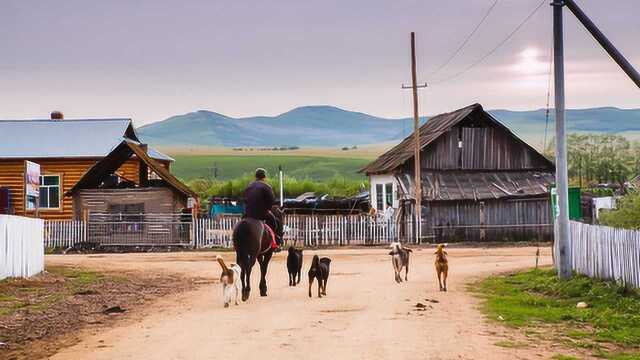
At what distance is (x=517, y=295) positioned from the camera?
2030 centimetres

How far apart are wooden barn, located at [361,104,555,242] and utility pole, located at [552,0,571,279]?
26390mm

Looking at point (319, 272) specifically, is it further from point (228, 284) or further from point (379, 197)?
point (379, 197)

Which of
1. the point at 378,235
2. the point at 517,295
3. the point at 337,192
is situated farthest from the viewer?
the point at 337,192

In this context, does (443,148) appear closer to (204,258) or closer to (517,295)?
(204,258)

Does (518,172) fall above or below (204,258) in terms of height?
above

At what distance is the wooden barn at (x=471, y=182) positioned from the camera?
165 feet

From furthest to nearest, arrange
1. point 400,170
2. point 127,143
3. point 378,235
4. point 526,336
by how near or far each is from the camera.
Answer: point 400,170, point 378,235, point 127,143, point 526,336

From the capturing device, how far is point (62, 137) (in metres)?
55.6

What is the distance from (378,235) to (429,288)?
2712 centimetres

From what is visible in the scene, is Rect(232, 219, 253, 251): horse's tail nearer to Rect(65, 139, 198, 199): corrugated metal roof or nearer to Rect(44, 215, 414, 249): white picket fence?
Rect(65, 139, 198, 199): corrugated metal roof

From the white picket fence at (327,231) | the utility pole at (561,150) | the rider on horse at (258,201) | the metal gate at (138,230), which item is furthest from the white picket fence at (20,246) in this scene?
the white picket fence at (327,231)

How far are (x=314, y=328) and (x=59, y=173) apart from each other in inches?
1635

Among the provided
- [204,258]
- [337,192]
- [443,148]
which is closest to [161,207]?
[204,258]

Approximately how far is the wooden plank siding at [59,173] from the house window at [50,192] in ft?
0.91
